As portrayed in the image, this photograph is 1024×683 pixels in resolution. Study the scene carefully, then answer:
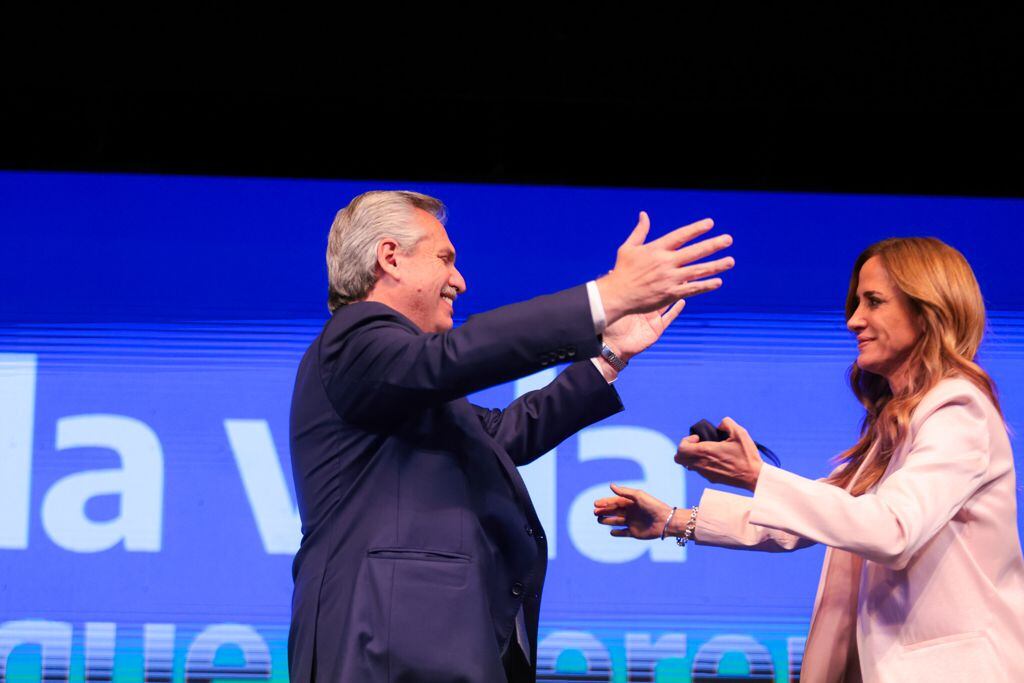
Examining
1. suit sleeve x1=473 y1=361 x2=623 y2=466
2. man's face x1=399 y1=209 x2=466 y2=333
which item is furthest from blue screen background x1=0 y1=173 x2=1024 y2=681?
man's face x1=399 y1=209 x2=466 y2=333

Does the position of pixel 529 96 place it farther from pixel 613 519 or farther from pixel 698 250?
pixel 698 250

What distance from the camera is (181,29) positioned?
3553 millimetres

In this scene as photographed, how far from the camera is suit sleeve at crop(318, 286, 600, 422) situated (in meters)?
1.71

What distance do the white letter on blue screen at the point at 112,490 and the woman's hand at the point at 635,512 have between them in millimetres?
1712

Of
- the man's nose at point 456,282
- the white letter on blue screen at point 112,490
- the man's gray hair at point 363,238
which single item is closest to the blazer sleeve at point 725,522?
the man's nose at point 456,282

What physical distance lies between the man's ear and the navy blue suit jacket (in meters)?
0.20

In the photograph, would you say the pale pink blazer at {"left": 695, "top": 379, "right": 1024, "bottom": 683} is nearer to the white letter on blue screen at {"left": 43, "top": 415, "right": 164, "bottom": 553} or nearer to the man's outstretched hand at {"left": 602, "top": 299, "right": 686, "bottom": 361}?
the man's outstretched hand at {"left": 602, "top": 299, "right": 686, "bottom": 361}

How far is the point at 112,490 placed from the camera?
335 centimetres

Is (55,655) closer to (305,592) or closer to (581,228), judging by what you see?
(305,592)

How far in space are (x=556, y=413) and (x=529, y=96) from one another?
5.32ft

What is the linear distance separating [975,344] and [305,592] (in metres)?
1.38

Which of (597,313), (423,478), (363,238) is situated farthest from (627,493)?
(363,238)

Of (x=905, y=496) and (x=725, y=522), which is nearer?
(x=905, y=496)

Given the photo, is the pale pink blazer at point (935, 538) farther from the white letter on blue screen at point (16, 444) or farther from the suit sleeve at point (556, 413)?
the white letter on blue screen at point (16, 444)
